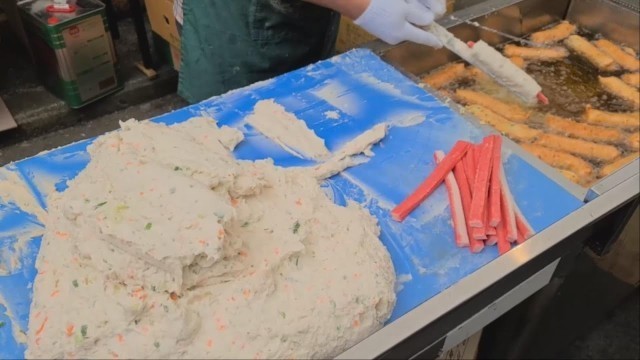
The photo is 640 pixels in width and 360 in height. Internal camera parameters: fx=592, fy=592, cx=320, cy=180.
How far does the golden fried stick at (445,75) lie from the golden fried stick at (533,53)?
→ 262 mm

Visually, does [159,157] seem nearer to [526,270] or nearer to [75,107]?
[526,270]

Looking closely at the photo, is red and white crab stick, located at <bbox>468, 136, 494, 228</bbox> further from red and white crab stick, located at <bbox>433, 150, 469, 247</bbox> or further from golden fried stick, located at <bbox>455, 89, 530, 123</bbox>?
golden fried stick, located at <bbox>455, 89, 530, 123</bbox>

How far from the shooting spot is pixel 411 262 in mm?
1363

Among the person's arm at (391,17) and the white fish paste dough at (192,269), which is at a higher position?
the person's arm at (391,17)

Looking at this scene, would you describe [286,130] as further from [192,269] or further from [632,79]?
[632,79]

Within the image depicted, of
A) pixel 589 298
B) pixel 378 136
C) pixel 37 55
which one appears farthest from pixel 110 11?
pixel 589 298

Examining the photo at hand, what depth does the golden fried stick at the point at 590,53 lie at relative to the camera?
89.1 inches

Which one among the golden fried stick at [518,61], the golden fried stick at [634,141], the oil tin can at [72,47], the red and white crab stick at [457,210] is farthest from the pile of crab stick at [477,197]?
the oil tin can at [72,47]

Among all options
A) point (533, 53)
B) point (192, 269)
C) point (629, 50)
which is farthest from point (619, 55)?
point (192, 269)

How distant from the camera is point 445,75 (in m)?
2.10

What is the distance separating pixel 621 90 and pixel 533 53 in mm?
342

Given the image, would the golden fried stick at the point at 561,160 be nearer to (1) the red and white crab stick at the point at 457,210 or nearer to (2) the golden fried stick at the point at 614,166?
(2) the golden fried stick at the point at 614,166

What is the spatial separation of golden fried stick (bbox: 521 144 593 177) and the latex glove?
455mm

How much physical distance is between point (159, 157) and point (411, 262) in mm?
620
